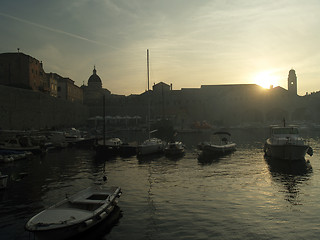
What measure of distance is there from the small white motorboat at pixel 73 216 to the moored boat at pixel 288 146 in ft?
62.1

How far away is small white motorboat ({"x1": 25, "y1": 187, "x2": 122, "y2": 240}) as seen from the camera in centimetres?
927

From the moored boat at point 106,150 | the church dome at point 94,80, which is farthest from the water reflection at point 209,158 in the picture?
the church dome at point 94,80

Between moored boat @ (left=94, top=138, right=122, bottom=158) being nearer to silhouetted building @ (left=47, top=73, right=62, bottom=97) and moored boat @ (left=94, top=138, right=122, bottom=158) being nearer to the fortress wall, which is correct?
the fortress wall

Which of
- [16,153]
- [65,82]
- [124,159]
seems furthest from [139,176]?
[65,82]

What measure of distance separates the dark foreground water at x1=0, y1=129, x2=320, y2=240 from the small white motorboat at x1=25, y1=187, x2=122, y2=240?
0.88 meters

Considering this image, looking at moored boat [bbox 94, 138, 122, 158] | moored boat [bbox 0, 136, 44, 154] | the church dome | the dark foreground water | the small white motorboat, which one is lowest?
the dark foreground water

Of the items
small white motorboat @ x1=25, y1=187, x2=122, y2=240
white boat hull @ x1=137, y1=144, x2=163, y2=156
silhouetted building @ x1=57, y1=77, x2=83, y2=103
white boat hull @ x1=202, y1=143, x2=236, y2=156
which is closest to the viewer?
small white motorboat @ x1=25, y1=187, x2=122, y2=240

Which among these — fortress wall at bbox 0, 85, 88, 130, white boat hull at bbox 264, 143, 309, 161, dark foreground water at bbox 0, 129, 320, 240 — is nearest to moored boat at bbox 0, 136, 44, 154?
dark foreground water at bbox 0, 129, 320, 240

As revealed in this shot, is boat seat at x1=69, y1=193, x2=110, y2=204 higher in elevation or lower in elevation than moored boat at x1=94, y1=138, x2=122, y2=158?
lower

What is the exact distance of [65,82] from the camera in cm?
8638

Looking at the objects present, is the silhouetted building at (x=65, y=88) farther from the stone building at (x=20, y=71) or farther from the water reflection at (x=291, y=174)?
the water reflection at (x=291, y=174)

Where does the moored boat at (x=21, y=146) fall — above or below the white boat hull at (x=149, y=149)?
above

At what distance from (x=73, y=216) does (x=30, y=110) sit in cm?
4198

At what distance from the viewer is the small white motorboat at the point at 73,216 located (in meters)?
9.27
